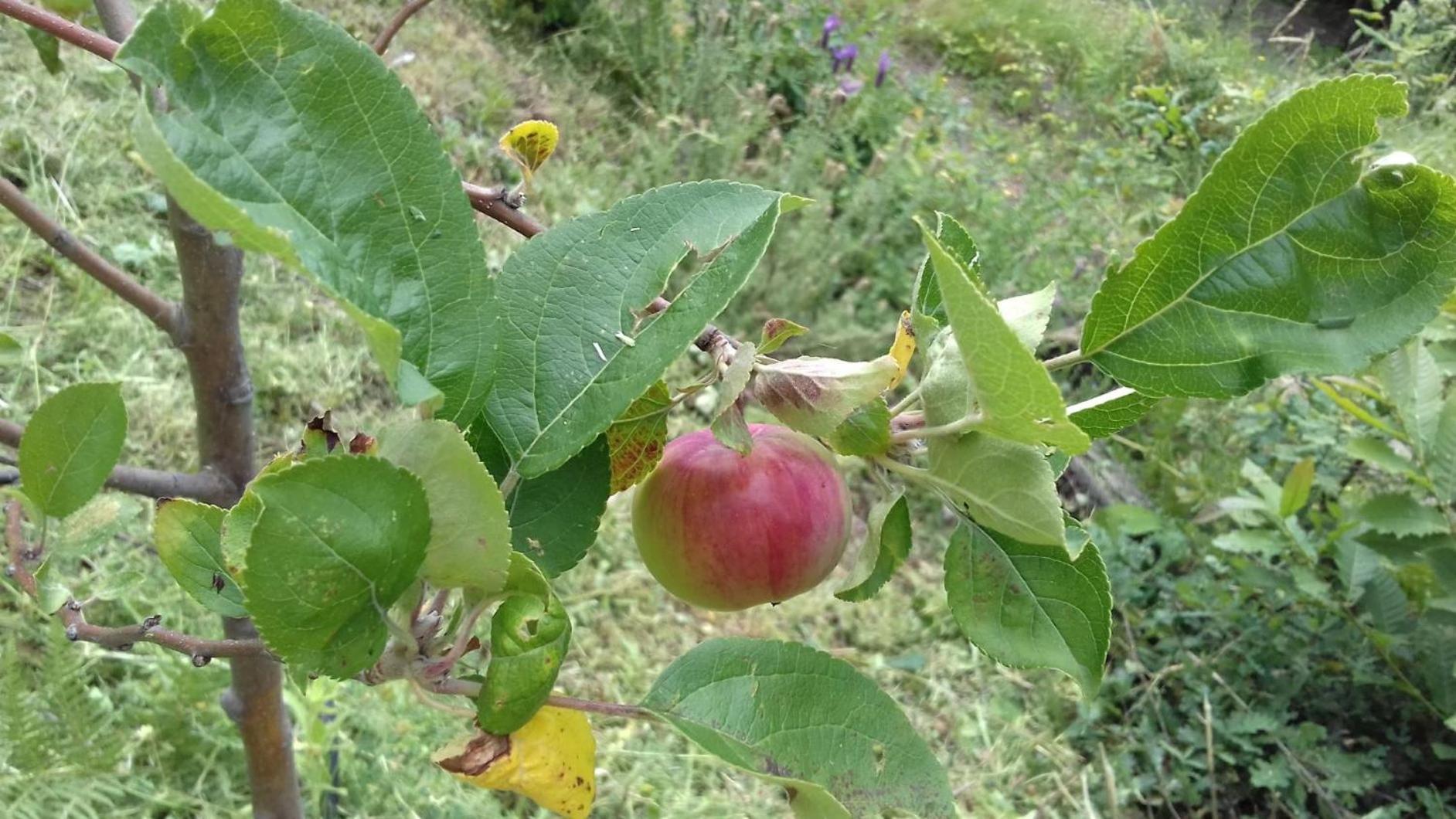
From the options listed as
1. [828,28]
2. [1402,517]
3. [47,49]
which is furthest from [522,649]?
[828,28]

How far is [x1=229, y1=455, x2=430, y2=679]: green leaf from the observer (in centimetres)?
25

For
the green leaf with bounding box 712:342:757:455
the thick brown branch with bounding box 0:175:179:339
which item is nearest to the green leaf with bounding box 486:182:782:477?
the green leaf with bounding box 712:342:757:455

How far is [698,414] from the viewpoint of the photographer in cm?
194

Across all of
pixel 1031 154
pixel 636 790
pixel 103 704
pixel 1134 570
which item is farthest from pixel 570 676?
pixel 1031 154

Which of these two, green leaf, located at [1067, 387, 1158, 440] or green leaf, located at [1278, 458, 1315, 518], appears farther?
green leaf, located at [1278, 458, 1315, 518]

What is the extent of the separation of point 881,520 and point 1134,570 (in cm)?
154

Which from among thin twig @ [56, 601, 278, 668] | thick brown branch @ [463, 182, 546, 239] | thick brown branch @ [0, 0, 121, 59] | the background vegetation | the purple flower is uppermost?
thick brown branch @ [0, 0, 121, 59]

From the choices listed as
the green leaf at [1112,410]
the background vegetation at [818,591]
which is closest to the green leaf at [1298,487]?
the background vegetation at [818,591]

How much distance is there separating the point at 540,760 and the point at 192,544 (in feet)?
0.46

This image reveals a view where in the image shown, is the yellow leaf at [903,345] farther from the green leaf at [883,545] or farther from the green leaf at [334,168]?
the green leaf at [334,168]

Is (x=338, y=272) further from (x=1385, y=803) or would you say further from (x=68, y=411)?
(x=1385, y=803)

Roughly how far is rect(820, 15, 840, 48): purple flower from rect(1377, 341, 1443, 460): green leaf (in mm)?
1991

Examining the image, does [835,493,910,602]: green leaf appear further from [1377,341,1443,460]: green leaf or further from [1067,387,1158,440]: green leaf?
[1377,341,1443,460]: green leaf

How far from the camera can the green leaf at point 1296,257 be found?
32 cm
